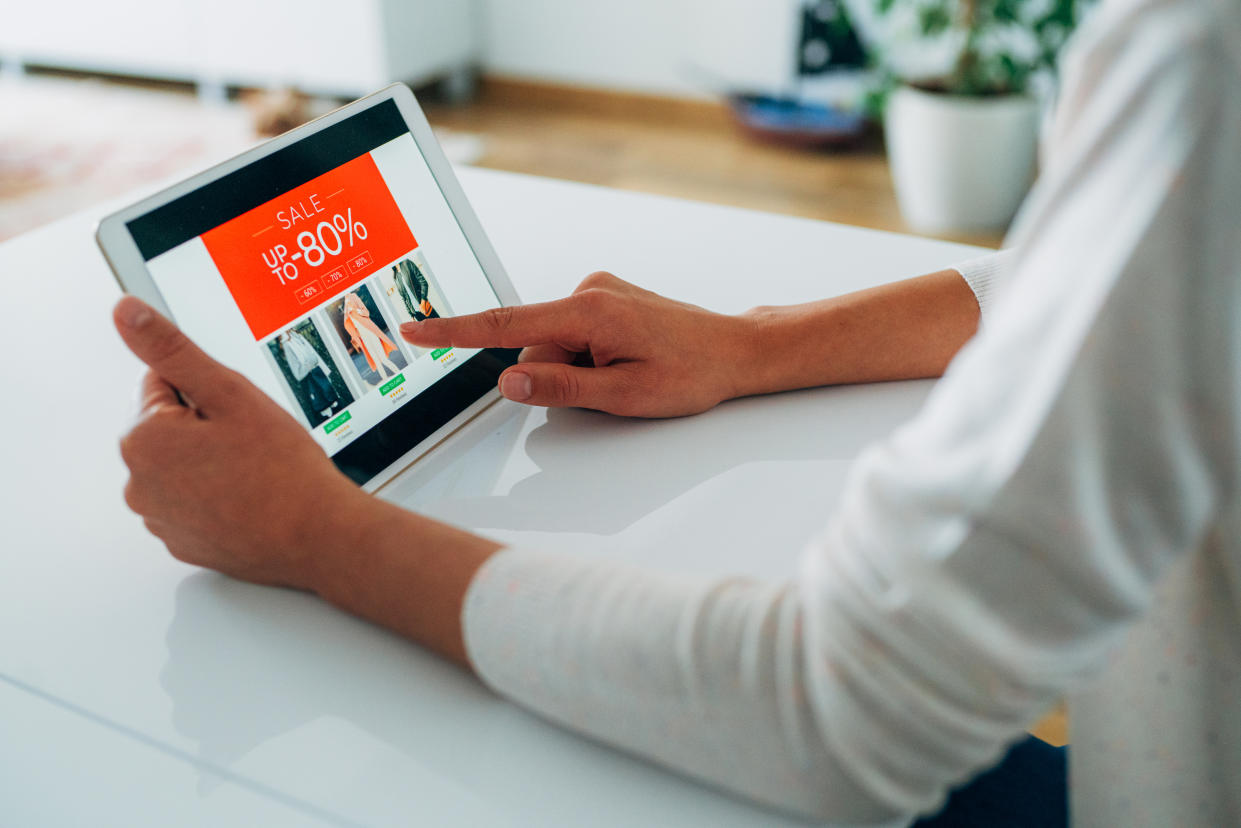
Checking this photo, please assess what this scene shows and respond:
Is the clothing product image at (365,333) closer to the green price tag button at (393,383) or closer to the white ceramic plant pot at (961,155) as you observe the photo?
the green price tag button at (393,383)

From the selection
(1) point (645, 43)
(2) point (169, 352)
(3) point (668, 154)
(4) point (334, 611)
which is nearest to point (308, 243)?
(2) point (169, 352)

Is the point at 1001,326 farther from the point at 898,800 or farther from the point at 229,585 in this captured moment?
the point at 229,585

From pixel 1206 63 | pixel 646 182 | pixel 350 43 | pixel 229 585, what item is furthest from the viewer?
pixel 350 43

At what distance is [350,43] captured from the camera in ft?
10.6

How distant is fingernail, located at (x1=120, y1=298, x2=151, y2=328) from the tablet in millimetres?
24

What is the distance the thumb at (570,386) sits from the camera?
0.68 m

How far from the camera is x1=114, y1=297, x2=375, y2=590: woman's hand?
54 centimetres

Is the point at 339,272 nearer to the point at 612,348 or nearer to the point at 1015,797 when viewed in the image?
the point at 612,348

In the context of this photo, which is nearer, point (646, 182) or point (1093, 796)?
point (1093, 796)

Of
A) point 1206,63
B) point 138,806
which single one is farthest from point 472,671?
point 1206,63

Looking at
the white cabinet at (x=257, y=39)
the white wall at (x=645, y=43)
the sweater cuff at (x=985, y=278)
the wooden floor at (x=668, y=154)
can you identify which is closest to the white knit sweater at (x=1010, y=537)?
the sweater cuff at (x=985, y=278)

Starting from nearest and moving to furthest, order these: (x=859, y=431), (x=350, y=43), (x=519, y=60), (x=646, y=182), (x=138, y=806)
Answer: (x=138, y=806) → (x=859, y=431) → (x=646, y=182) → (x=350, y=43) → (x=519, y=60)

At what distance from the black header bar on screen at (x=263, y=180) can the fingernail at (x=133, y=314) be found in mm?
39

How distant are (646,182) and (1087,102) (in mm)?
2637
